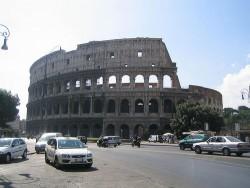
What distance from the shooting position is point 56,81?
78.5 metres

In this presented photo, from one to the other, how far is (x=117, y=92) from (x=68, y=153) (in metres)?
52.5

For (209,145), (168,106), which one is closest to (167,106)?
(168,106)

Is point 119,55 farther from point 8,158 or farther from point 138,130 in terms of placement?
point 8,158

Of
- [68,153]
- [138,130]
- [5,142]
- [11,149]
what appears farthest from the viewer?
[138,130]

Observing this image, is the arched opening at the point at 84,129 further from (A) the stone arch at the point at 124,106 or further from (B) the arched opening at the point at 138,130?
(B) the arched opening at the point at 138,130

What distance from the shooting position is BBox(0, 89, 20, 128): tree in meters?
55.6

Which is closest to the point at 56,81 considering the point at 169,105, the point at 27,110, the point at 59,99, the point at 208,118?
the point at 59,99

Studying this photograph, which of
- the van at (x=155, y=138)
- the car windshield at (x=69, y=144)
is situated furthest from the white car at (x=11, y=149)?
the van at (x=155, y=138)

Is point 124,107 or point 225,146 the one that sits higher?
point 124,107

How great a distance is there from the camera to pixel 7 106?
5594 centimetres

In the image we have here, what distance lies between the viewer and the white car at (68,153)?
16.4m

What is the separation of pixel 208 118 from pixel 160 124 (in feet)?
37.5

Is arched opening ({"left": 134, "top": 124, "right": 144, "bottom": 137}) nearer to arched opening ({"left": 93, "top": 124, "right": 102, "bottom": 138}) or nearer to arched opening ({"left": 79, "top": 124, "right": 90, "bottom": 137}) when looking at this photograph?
arched opening ({"left": 93, "top": 124, "right": 102, "bottom": 138})

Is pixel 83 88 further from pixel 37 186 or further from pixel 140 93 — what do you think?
pixel 37 186
